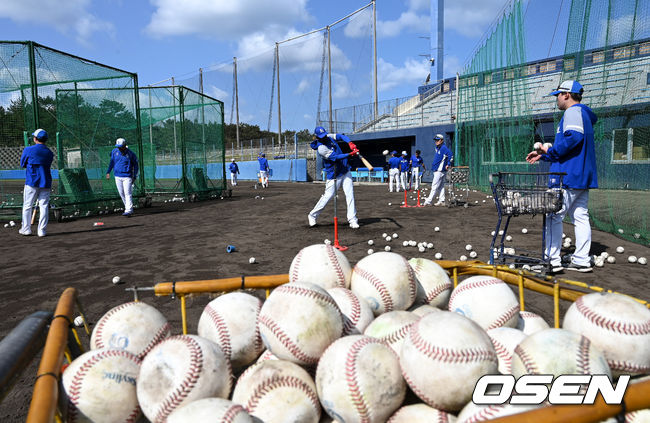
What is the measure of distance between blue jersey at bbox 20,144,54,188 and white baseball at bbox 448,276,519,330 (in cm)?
1013

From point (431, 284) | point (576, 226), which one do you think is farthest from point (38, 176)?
point (576, 226)

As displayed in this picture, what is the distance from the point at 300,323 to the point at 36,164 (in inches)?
386

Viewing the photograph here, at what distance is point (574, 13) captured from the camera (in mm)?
9430

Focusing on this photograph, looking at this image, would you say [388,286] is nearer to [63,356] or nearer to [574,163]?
[63,356]

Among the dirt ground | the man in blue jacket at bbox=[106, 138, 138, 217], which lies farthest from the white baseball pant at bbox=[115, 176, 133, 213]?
the dirt ground

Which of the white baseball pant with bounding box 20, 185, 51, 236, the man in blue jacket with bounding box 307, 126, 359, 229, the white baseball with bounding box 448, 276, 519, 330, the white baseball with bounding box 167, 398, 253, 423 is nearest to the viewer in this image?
the white baseball with bounding box 167, 398, 253, 423

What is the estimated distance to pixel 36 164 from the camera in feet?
31.7

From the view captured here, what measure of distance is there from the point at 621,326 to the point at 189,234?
9057 mm

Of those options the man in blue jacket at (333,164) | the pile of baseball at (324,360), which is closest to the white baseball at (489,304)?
the pile of baseball at (324,360)

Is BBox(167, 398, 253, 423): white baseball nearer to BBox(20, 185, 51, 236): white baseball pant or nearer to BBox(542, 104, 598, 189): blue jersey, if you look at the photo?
BBox(542, 104, 598, 189): blue jersey

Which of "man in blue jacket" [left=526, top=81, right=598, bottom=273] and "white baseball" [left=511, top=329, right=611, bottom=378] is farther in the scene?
"man in blue jacket" [left=526, top=81, right=598, bottom=273]

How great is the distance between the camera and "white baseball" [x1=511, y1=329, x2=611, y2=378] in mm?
2090

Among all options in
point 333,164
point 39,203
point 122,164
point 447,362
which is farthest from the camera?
point 122,164

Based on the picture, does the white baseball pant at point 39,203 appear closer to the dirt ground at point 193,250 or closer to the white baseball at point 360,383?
the dirt ground at point 193,250
